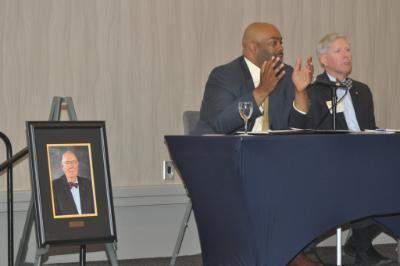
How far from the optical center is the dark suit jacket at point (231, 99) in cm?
390

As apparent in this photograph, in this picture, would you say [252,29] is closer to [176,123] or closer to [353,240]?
[176,123]

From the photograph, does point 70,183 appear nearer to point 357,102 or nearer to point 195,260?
point 195,260

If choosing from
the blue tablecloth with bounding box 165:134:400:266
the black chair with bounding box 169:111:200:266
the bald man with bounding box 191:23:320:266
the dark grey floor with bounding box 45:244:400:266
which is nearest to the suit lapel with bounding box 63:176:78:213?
the blue tablecloth with bounding box 165:134:400:266

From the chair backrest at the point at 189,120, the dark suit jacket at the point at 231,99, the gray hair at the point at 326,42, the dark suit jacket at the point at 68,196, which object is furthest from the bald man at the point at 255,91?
the dark suit jacket at the point at 68,196

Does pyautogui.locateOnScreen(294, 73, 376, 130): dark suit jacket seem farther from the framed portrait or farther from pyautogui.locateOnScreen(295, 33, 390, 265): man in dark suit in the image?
the framed portrait

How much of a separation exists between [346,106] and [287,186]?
1906mm

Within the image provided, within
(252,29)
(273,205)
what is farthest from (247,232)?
(252,29)

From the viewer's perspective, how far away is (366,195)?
3148 millimetres

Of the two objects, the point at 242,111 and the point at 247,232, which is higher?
the point at 242,111

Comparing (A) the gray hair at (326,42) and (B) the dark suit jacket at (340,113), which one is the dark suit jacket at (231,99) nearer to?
(B) the dark suit jacket at (340,113)

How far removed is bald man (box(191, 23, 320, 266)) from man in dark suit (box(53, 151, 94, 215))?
85cm

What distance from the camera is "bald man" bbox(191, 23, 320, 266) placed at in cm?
375

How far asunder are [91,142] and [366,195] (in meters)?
1.27

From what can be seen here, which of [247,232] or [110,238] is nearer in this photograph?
[247,232]
